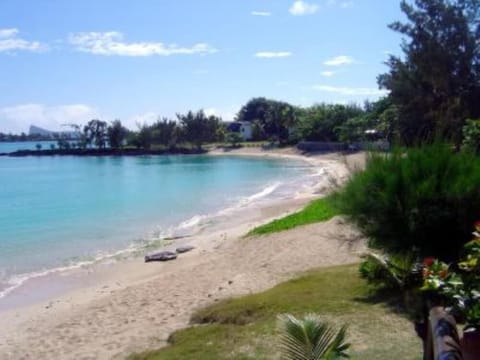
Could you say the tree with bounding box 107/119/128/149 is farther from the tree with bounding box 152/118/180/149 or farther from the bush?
the bush

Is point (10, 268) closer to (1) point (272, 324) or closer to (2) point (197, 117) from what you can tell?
(1) point (272, 324)

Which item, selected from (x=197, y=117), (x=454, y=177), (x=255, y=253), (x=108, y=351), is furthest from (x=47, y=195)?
(x=197, y=117)

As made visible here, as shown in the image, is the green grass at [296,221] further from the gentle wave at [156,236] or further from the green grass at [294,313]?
the green grass at [294,313]

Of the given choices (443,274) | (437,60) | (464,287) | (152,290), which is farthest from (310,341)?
(437,60)

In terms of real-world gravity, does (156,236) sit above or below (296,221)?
below

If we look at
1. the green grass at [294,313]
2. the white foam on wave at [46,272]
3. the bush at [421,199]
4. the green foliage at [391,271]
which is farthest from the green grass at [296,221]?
the bush at [421,199]

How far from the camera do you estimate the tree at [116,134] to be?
105312mm

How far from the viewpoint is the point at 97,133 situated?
108375 millimetres

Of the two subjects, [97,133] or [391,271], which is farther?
[97,133]

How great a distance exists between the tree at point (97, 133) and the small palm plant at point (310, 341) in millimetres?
106280

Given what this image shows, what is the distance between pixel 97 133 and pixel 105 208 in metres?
76.3

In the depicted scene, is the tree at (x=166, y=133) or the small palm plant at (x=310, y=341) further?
the tree at (x=166, y=133)

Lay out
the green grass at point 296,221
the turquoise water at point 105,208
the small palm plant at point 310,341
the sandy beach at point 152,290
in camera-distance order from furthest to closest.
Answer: the turquoise water at point 105,208 → the green grass at point 296,221 → the sandy beach at point 152,290 → the small palm plant at point 310,341

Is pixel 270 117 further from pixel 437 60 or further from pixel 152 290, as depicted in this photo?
pixel 152 290
